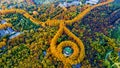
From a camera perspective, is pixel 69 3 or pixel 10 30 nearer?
pixel 10 30

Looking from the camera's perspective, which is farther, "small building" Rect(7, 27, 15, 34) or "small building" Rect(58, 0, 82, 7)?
"small building" Rect(58, 0, 82, 7)

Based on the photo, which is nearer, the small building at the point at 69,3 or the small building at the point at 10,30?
the small building at the point at 10,30

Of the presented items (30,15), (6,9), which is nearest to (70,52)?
(30,15)

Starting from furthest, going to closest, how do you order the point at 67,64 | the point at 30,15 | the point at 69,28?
1. the point at 30,15
2. the point at 69,28
3. the point at 67,64

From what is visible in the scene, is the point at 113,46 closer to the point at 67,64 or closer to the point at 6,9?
the point at 67,64

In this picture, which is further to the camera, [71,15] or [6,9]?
[6,9]

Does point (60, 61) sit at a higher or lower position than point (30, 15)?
lower

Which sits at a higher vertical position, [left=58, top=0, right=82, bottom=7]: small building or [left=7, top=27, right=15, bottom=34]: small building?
[left=58, top=0, right=82, bottom=7]: small building

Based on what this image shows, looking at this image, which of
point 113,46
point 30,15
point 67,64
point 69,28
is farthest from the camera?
point 30,15

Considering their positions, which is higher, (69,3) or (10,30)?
(69,3)

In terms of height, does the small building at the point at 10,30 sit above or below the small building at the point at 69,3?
below
